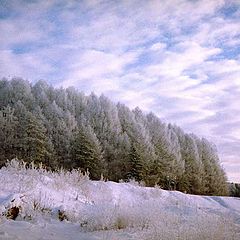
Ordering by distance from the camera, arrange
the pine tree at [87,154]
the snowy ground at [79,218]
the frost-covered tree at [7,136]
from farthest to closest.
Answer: the frost-covered tree at [7,136] → the pine tree at [87,154] → the snowy ground at [79,218]

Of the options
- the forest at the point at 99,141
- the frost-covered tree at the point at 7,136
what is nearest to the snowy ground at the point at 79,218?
the forest at the point at 99,141

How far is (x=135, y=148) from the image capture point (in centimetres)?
4594

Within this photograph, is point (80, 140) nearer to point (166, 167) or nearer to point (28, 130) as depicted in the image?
point (28, 130)

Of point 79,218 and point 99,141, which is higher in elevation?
point 99,141

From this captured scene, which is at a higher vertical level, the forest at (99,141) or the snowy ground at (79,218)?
the forest at (99,141)

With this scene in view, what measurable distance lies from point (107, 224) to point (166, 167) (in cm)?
3815

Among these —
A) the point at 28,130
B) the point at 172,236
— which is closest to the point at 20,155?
the point at 28,130

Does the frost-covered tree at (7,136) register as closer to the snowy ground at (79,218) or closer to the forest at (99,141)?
the forest at (99,141)

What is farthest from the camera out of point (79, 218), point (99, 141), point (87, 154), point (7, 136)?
point (99, 141)

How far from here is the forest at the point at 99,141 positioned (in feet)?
140

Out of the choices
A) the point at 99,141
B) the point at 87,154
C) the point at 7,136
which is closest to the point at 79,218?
the point at 87,154

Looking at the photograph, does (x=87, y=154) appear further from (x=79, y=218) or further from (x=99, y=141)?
(x=79, y=218)

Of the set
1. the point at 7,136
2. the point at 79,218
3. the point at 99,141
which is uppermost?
the point at 99,141

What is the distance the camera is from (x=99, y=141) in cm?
4884
